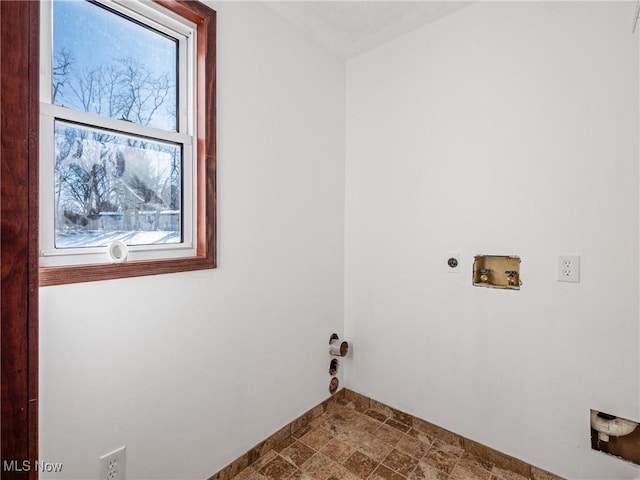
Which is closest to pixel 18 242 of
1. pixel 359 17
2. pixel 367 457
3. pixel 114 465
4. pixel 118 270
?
pixel 118 270

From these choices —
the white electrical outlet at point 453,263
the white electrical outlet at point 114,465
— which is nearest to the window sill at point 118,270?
the white electrical outlet at point 114,465

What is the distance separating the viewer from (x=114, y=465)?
1162 millimetres

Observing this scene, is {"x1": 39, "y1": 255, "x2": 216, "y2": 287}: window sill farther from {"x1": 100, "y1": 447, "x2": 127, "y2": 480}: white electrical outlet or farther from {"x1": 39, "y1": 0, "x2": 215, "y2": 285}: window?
{"x1": 100, "y1": 447, "x2": 127, "y2": 480}: white electrical outlet

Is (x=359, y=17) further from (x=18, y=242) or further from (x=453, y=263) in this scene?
(x=18, y=242)

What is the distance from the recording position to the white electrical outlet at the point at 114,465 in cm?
114

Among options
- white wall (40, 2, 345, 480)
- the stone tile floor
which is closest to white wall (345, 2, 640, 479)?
the stone tile floor

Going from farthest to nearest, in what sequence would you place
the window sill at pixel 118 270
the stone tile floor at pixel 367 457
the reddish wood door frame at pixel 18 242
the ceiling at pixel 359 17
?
the ceiling at pixel 359 17, the stone tile floor at pixel 367 457, the window sill at pixel 118 270, the reddish wood door frame at pixel 18 242

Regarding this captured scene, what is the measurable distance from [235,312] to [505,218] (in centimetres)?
139

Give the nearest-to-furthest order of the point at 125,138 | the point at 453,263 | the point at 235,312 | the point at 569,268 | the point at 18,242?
the point at 18,242 → the point at 125,138 → the point at 569,268 → the point at 235,312 → the point at 453,263

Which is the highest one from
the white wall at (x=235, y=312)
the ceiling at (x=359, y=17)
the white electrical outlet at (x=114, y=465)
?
the ceiling at (x=359, y=17)

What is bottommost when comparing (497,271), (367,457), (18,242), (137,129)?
(367,457)

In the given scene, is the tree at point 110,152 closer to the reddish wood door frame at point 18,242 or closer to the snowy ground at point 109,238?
the snowy ground at point 109,238

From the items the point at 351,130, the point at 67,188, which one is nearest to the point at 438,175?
the point at 351,130

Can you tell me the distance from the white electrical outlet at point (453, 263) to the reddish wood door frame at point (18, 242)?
1686 mm
